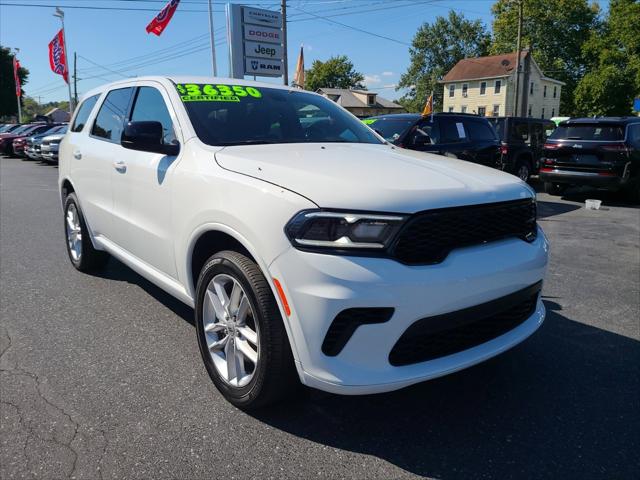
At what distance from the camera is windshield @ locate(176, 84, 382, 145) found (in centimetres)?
328

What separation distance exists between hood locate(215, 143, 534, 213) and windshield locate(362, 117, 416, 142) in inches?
224

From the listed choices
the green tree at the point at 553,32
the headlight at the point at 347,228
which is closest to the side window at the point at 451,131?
the headlight at the point at 347,228

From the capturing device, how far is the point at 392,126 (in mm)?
9039

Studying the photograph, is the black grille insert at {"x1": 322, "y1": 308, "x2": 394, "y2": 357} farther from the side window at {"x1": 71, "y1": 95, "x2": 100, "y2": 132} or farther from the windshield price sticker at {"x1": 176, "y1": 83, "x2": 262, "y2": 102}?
the side window at {"x1": 71, "y1": 95, "x2": 100, "y2": 132}

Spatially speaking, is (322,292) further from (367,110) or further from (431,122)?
(367,110)

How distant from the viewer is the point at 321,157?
114 inches

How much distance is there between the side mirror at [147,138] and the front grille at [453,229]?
1633 millimetres

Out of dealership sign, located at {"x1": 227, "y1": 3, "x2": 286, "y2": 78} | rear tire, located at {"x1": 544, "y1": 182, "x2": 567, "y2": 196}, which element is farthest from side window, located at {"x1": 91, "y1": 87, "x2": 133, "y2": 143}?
dealership sign, located at {"x1": 227, "y1": 3, "x2": 286, "y2": 78}

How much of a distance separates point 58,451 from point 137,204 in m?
1.70

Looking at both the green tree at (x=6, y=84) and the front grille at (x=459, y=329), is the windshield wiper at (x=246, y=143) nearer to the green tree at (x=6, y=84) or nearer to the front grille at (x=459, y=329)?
the front grille at (x=459, y=329)

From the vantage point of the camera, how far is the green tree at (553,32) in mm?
59688

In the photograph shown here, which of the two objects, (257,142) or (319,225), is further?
(257,142)

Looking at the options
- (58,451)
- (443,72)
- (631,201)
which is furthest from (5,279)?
(443,72)

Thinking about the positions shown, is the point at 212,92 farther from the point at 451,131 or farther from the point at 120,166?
the point at 451,131
